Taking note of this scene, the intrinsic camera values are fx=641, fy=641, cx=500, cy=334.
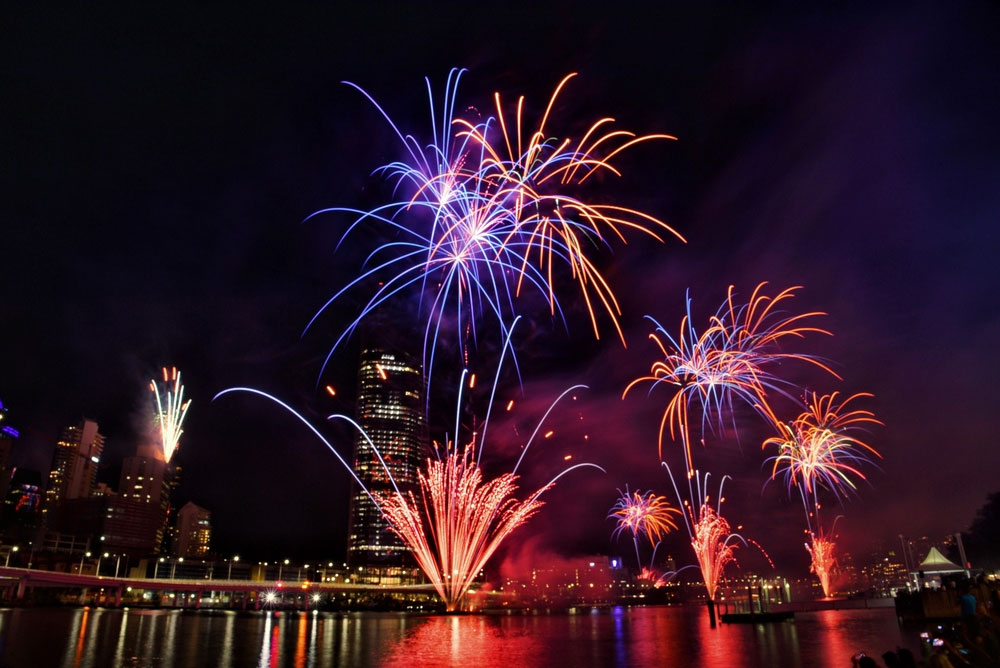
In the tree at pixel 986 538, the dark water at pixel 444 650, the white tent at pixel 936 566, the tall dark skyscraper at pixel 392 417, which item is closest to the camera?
the dark water at pixel 444 650

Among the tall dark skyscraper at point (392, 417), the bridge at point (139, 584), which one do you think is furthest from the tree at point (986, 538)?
the tall dark skyscraper at point (392, 417)

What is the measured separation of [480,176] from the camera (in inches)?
1161

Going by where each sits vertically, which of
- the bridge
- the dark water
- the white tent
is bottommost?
the dark water

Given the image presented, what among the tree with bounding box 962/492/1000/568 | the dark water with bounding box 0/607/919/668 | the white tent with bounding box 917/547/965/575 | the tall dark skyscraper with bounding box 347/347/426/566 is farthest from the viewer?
the tall dark skyscraper with bounding box 347/347/426/566

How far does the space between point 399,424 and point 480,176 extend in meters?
160

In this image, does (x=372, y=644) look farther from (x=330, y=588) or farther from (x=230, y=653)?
(x=330, y=588)

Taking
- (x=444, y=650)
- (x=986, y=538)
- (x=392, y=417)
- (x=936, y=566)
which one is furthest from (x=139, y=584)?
(x=986, y=538)

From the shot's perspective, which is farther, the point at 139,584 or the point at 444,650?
the point at 139,584

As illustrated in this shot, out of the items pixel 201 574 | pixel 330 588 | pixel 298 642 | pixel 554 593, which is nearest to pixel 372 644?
pixel 298 642

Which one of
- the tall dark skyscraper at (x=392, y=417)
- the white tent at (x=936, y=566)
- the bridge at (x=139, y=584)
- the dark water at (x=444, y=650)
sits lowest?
the dark water at (x=444, y=650)

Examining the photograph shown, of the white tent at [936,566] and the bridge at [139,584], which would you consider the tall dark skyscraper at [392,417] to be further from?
the white tent at [936,566]

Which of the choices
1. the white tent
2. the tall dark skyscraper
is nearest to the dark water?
the white tent

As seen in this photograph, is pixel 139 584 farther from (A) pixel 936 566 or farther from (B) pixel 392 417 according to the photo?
(A) pixel 936 566

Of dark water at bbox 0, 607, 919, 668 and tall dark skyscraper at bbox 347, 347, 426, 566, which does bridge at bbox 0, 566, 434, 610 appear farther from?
dark water at bbox 0, 607, 919, 668
